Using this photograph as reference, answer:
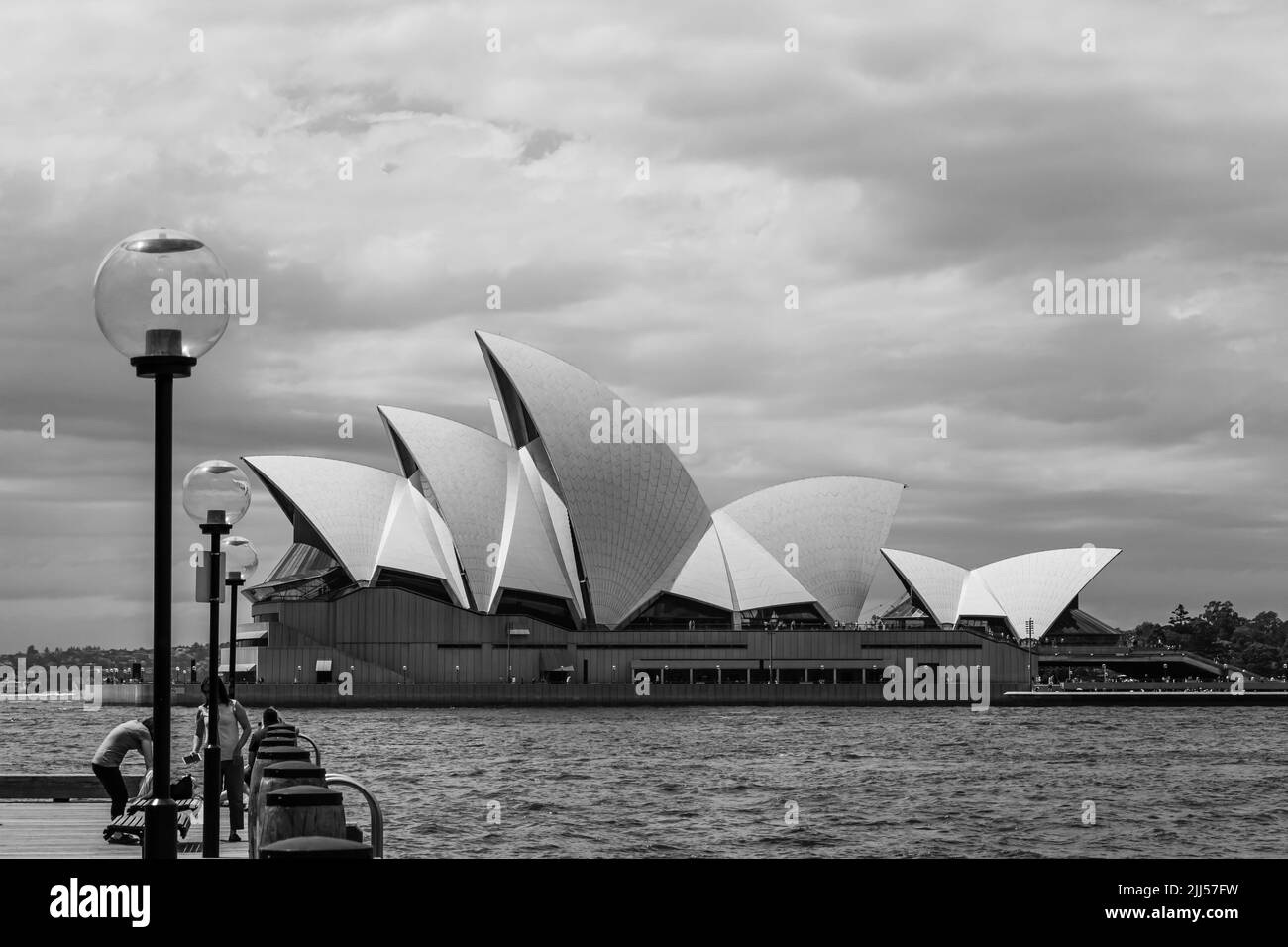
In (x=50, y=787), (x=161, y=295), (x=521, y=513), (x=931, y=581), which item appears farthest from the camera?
(x=931, y=581)

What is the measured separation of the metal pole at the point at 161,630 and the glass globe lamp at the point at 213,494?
411cm

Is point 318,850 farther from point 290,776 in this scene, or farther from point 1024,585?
point 1024,585

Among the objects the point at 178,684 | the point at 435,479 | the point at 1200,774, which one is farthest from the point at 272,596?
the point at 1200,774

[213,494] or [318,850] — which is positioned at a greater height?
[213,494]

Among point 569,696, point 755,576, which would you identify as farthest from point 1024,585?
point 569,696

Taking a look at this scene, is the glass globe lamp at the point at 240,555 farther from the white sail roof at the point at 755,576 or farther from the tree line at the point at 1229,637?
the tree line at the point at 1229,637

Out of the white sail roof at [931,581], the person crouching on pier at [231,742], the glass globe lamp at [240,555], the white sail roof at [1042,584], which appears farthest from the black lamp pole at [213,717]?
the white sail roof at [1042,584]

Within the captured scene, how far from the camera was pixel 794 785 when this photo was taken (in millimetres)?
27359

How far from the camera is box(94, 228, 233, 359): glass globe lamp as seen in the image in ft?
19.1

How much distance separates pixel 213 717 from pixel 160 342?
6.17 meters

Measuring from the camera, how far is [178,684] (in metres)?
73.7

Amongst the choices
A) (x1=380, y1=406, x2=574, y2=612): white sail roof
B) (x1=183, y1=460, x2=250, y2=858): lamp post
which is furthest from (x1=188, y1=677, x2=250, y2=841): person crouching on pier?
(x1=380, y1=406, x2=574, y2=612): white sail roof

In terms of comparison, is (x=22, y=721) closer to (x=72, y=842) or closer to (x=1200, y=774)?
(x=1200, y=774)
